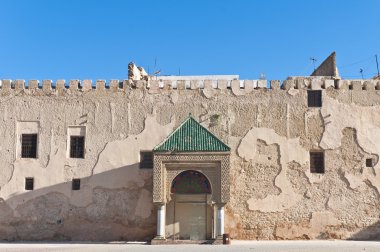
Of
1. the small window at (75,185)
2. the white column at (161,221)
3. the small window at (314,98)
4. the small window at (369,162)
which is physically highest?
the small window at (314,98)

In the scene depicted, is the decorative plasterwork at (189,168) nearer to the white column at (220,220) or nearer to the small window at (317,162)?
the white column at (220,220)

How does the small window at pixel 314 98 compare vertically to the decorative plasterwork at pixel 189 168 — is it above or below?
above

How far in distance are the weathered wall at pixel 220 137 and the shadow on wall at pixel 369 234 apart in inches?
1.8

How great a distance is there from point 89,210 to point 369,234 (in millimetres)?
10679

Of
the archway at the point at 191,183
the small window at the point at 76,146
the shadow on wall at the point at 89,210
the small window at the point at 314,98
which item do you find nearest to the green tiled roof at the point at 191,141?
the archway at the point at 191,183

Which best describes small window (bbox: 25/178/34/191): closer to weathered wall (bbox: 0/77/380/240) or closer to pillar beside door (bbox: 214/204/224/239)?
weathered wall (bbox: 0/77/380/240)

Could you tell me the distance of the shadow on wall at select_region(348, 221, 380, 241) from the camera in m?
19.0

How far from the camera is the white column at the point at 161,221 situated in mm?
17688

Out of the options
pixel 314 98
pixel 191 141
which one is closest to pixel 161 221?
pixel 191 141

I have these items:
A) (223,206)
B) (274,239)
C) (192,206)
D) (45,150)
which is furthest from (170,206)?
(45,150)

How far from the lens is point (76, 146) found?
65.4 ft

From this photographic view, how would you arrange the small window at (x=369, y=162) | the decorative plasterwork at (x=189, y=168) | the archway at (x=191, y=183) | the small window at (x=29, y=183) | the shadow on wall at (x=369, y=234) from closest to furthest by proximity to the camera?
the decorative plasterwork at (x=189, y=168) < the archway at (x=191, y=183) < the shadow on wall at (x=369, y=234) < the small window at (x=369, y=162) < the small window at (x=29, y=183)

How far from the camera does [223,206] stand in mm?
17656

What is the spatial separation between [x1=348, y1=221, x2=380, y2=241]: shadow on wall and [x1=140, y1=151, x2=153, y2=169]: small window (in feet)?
26.8
